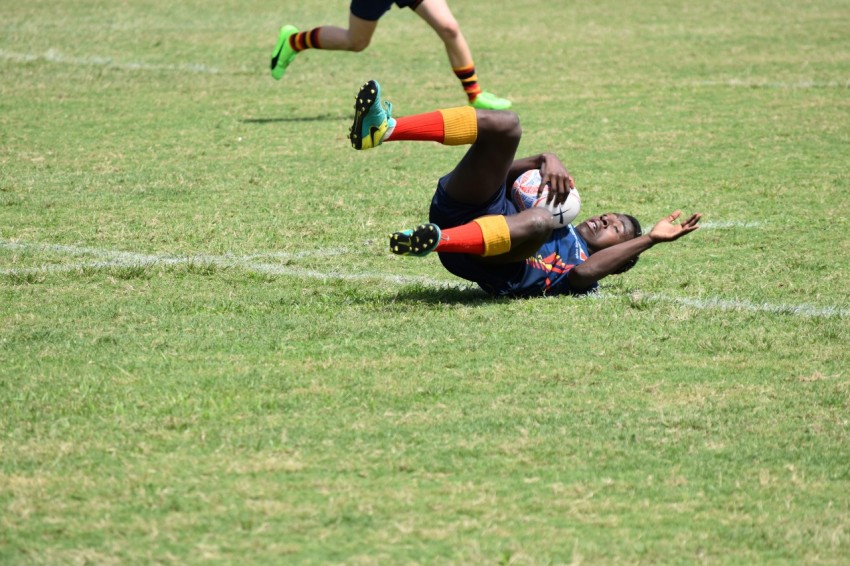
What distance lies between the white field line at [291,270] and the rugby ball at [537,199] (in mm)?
487

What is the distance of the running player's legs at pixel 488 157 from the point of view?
6.09m

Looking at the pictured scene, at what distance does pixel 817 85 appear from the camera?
44.3 feet

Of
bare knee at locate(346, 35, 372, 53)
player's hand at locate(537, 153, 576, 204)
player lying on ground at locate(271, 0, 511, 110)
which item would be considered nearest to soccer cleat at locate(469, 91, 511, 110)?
player lying on ground at locate(271, 0, 511, 110)

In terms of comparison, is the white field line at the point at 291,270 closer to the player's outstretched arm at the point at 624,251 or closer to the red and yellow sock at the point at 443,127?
the player's outstretched arm at the point at 624,251

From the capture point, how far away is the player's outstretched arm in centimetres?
611

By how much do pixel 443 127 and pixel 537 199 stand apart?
1.96ft

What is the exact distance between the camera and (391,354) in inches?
213

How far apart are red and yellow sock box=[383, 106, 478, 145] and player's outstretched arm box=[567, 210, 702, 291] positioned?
0.86 meters

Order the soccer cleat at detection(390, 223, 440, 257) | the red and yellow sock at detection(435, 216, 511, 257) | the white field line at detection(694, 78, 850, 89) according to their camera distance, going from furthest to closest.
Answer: the white field line at detection(694, 78, 850, 89) → the red and yellow sock at detection(435, 216, 511, 257) → the soccer cleat at detection(390, 223, 440, 257)

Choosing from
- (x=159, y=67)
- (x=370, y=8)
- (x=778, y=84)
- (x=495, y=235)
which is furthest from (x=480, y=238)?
(x=159, y=67)

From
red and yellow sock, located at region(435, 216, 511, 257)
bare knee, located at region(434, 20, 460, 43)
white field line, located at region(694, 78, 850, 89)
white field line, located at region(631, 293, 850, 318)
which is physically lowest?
white field line, located at region(694, 78, 850, 89)

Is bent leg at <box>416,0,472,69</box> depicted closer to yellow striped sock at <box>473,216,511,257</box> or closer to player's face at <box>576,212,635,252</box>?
player's face at <box>576,212,635,252</box>

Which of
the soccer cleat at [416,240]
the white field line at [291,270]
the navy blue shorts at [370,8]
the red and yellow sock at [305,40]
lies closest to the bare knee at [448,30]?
the navy blue shorts at [370,8]

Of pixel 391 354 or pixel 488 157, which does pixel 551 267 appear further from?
pixel 391 354
